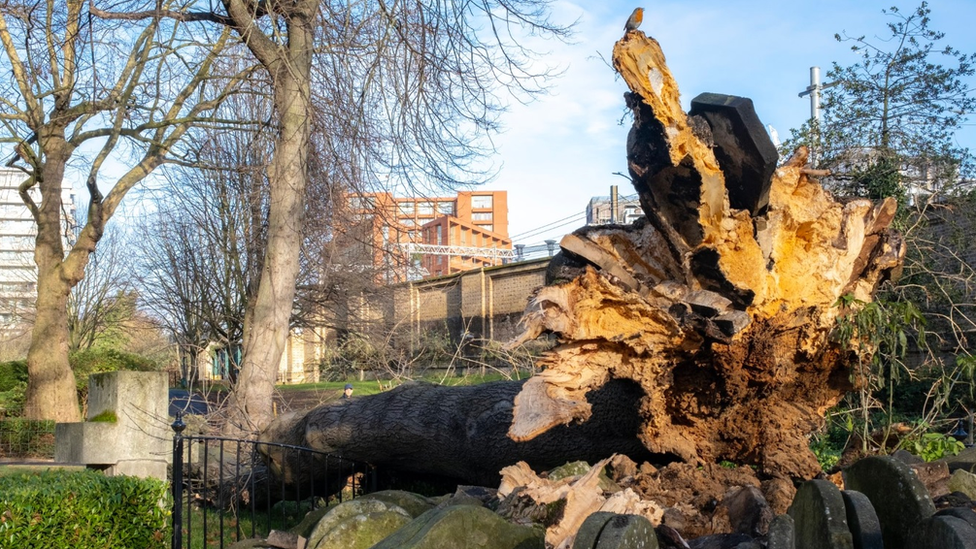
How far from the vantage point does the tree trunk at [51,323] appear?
49.6 feet

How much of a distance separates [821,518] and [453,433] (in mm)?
3908

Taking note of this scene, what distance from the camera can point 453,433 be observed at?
6754mm

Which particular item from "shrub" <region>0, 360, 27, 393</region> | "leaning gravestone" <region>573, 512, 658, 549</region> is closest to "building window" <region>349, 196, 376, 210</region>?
"leaning gravestone" <region>573, 512, 658, 549</region>

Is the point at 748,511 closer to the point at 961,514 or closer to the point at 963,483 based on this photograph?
the point at 961,514

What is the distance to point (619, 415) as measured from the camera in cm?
557

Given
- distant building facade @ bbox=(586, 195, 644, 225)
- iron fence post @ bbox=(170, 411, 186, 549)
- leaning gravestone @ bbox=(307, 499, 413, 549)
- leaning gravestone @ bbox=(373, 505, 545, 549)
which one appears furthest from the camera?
distant building facade @ bbox=(586, 195, 644, 225)

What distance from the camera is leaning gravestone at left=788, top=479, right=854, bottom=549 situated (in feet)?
10.2

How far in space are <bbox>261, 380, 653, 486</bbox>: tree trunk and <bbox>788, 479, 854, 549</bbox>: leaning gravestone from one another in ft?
5.46

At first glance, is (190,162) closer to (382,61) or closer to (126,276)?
(382,61)

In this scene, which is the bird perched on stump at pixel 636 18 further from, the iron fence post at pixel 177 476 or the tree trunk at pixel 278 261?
the tree trunk at pixel 278 261

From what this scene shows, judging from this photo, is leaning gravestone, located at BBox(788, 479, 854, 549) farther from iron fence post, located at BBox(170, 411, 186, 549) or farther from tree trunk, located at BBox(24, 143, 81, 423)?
tree trunk, located at BBox(24, 143, 81, 423)

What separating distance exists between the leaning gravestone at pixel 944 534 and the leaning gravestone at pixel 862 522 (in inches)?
5.4

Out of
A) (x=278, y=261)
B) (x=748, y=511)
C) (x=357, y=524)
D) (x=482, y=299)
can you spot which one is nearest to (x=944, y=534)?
(x=748, y=511)

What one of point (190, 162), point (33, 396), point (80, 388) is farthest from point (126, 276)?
point (190, 162)
